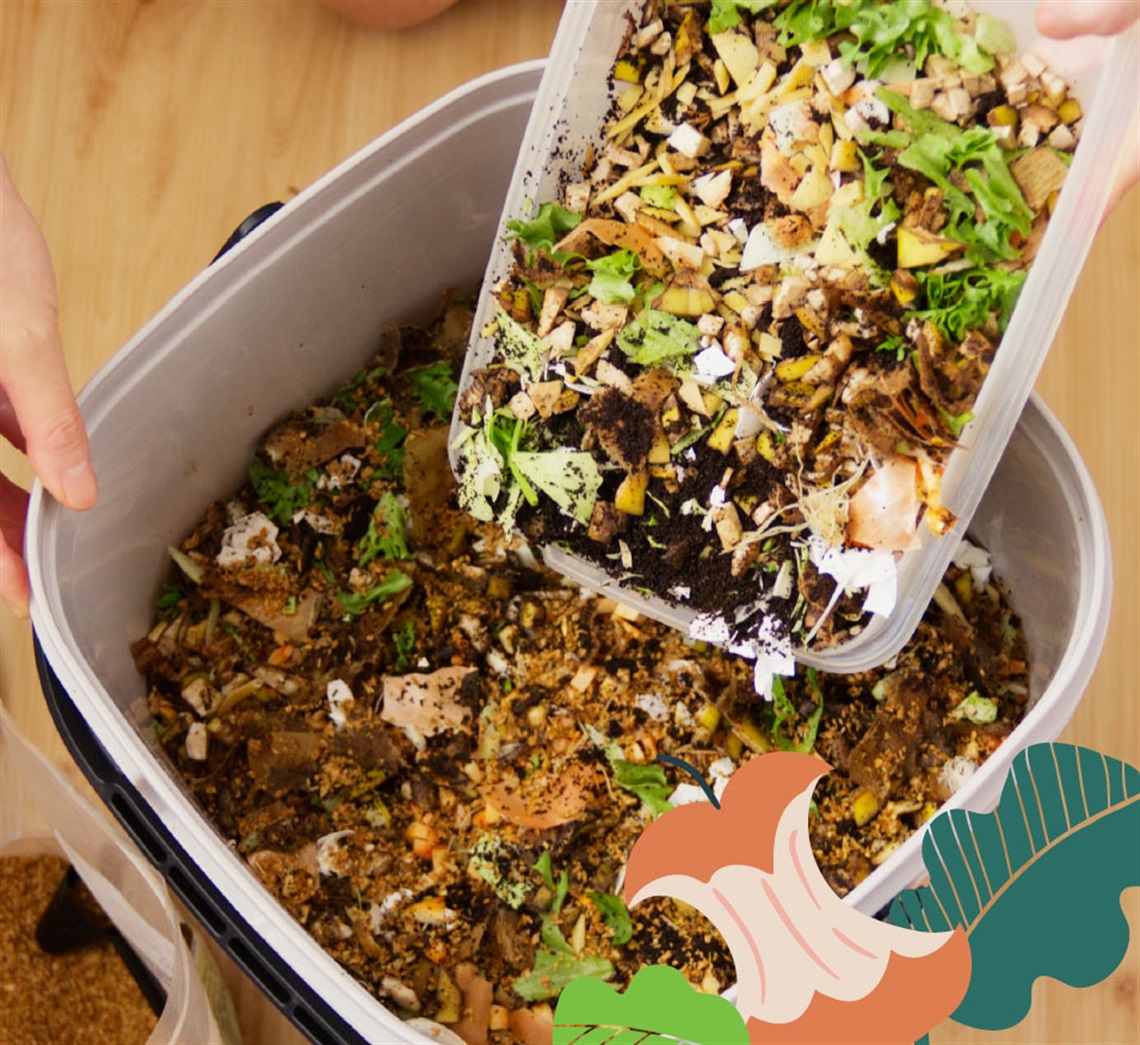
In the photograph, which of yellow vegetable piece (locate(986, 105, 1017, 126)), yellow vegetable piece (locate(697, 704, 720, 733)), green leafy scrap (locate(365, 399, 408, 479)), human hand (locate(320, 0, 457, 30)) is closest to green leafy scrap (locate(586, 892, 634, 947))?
yellow vegetable piece (locate(697, 704, 720, 733))

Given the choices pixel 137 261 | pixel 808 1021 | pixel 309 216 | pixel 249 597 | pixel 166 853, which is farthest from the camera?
pixel 137 261

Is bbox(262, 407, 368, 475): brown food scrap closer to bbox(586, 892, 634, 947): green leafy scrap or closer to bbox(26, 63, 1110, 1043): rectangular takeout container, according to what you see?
bbox(26, 63, 1110, 1043): rectangular takeout container

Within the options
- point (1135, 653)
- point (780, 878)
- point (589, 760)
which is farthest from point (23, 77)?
point (1135, 653)

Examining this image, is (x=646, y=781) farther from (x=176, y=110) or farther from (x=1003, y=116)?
(x=176, y=110)

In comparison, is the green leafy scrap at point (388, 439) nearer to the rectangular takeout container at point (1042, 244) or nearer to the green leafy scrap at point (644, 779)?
the rectangular takeout container at point (1042, 244)

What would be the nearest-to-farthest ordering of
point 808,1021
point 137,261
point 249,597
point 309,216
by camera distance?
point 808,1021
point 309,216
point 249,597
point 137,261

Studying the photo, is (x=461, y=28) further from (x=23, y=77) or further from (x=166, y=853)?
(x=166, y=853)
